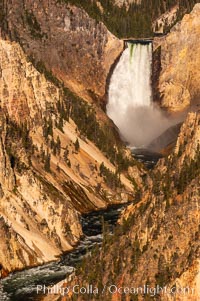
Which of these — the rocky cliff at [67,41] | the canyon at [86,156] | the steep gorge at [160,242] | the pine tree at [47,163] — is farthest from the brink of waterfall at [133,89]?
the steep gorge at [160,242]

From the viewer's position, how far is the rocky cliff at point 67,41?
539ft

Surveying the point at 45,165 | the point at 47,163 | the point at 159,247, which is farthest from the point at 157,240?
the point at 47,163

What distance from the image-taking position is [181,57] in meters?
184

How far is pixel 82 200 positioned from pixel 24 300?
39906mm

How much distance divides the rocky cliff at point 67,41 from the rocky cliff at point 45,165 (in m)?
13.1

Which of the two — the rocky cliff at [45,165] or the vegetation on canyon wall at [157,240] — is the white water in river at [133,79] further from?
the vegetation on canyon wall at [157,240]

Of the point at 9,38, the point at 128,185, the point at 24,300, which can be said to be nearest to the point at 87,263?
the point at 24,300

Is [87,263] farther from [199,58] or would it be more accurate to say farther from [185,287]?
[199,58]

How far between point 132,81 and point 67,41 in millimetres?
19806

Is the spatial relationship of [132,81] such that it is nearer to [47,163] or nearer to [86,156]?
[86,156]

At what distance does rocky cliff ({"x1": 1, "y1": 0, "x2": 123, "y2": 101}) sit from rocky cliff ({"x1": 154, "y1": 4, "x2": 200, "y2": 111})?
31.2 ft

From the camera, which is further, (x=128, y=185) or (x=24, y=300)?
(x=128, y=185)

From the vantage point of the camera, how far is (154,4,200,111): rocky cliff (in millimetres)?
181500

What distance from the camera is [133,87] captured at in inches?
7347
